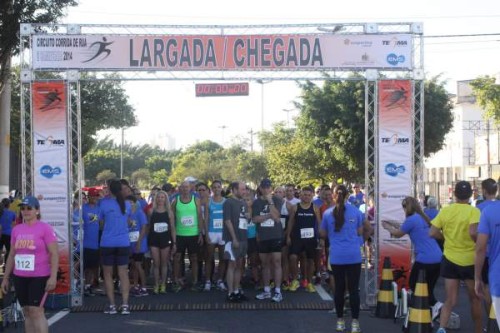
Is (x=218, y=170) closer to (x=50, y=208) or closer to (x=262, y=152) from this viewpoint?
(x=262, y=152)

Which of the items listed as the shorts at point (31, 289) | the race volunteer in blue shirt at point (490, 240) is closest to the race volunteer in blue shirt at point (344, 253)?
the race volunteer in blue shirt at point (490, 240)

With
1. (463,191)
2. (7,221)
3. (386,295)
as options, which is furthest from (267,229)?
(7,221)

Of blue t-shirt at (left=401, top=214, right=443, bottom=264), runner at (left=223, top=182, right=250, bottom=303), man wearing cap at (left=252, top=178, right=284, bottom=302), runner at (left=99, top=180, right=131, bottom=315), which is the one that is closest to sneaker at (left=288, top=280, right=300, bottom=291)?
man wearing cap at (left=252, top=178, right=284, bottom=302)

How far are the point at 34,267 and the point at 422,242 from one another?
473 cm

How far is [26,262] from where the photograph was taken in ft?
23.5

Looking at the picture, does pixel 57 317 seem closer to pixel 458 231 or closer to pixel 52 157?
pixel 52 157

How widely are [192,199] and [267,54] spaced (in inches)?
119

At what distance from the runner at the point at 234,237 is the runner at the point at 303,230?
3.74ft

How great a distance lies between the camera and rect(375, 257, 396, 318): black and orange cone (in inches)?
376

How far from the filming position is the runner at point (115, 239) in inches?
391

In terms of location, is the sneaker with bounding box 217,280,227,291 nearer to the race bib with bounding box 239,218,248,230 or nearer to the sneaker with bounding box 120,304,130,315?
the race bib with bounding box 239,218,248,230

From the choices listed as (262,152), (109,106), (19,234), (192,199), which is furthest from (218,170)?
(19,234)

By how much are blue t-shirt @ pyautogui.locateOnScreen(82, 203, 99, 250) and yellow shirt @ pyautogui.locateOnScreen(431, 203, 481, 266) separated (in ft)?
19.5

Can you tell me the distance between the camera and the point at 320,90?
93.2 ft
